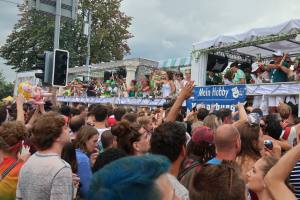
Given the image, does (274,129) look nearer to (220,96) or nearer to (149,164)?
(149,164)

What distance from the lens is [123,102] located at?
16.0 metres

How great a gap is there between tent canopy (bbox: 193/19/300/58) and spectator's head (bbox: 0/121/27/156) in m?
8.62

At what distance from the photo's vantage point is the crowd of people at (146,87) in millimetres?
14219

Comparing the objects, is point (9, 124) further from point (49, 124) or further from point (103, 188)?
point (103, 188)

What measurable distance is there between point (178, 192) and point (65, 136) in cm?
122

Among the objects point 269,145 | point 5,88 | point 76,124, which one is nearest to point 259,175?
point 269,145

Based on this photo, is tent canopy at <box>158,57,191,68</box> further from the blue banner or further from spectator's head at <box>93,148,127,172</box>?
spectator's head at <box>93,148,127,172</box>

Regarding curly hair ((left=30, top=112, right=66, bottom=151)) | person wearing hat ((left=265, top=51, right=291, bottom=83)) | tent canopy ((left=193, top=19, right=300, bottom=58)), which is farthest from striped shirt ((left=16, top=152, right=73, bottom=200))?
tent canopy ((left=193, top=19, right=300, bottom=58))

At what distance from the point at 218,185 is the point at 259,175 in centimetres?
75

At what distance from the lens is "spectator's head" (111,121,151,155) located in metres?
4.17

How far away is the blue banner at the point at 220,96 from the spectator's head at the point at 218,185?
27.0 ft

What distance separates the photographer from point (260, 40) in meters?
11.6

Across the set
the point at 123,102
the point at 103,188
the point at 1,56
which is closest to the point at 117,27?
the point at 1,56

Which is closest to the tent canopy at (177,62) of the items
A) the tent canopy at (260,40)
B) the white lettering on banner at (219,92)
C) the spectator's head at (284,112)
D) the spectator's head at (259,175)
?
the tent canopy at (260,40)
